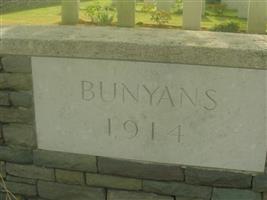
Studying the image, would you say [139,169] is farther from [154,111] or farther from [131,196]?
[154,111]

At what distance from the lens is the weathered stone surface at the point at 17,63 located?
8.12ft

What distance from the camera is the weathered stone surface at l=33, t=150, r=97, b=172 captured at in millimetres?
2594

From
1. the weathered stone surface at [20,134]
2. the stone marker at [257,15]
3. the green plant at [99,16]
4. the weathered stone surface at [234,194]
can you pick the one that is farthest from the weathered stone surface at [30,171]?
the green plant at [99,16]

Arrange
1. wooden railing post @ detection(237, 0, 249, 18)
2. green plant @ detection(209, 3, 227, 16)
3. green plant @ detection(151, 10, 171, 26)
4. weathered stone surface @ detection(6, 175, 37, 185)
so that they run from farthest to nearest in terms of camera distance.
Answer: green plant @ detection(209, 3, 227, 16)
wooden railing post @ detection(237, 0, 249, 18)
green plant @ detection(151, 10, 171, 26)
weathered stone surface @ detection(6, 175, 37, 185)

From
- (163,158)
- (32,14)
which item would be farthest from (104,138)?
(32,14)

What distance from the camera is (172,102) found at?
92.9 inches

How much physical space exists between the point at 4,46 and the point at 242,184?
5.13 ft

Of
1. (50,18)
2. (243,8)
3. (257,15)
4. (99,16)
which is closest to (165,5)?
(99,16)

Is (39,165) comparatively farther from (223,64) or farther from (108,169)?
(223,64)

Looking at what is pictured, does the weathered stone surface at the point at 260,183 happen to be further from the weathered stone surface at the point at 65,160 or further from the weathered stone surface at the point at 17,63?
the weathered stone surface at the point at 17,63

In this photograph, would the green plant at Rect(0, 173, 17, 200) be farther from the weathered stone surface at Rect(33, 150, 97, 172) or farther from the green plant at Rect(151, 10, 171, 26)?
the green plant at Rect(151, 10, 171, 26)

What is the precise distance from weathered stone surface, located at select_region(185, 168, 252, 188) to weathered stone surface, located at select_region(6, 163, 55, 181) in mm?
862

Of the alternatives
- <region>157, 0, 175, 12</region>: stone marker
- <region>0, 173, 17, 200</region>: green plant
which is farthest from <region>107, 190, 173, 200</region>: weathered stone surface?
<region>157, 0, 175, 12</region>: stone marker

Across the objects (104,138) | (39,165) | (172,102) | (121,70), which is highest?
(121,70)
